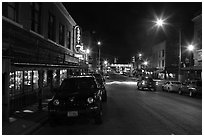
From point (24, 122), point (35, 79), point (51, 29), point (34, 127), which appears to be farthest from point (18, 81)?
point (51, 29)

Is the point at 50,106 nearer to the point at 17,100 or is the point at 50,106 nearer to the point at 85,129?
the point at 85,129

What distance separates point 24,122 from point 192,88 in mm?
17342

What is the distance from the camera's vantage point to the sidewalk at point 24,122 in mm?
8551

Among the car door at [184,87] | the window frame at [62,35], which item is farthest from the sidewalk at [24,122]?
the window frame at [62,35]

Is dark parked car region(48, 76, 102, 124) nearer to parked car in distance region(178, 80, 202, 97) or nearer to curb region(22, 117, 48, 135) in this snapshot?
curb region(22, 117, 48, 135)

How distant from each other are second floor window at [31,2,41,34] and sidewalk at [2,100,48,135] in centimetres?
804

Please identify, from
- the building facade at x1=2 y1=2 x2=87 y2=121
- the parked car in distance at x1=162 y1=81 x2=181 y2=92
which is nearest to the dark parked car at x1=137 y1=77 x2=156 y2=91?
the parked car in distance at x1=162 y1=81 x2=181 y2=92

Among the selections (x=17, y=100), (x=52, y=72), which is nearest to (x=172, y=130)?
(x=17, y=100)

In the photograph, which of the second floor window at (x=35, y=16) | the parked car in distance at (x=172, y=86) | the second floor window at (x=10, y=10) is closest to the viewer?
the second floor window at (x=10, y=10)

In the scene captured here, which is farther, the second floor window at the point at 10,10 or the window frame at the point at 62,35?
the window frame at the point at 62,35

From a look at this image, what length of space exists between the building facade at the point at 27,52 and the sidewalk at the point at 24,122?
1.51ft

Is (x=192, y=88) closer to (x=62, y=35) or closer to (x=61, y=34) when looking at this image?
(x=61, y=34)

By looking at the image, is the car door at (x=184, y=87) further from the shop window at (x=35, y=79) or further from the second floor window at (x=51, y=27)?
the shop window at (x=35, y=79)

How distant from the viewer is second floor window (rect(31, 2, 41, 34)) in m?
18.6
